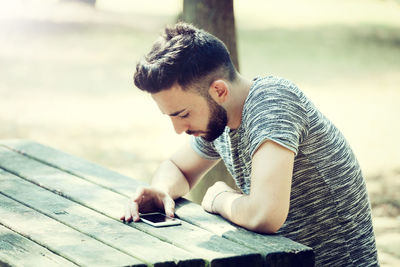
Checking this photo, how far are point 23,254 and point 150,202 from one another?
2.39 feet

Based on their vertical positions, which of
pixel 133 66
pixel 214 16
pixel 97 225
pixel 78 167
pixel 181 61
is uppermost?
pixel 181 61

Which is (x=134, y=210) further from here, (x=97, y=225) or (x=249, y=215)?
(x=249, y=215)

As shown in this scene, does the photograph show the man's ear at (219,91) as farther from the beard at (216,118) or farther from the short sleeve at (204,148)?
the short sleeve at (204,148)

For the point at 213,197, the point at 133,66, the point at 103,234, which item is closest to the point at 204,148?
the point at 213,197

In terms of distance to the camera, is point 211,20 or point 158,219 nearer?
point 158,219

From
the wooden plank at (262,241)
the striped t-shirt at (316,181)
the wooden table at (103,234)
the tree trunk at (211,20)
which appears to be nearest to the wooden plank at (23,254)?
the wooden table at (103,234)

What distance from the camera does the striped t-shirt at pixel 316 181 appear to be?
2.83m

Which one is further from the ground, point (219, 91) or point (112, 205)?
point (219, 91)

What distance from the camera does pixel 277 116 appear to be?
108 inches

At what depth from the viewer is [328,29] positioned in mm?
17188

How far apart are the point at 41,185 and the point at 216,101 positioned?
89cm

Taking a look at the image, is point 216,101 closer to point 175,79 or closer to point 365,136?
point 175,79

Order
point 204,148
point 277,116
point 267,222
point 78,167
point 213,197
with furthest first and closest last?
1. point 78,167
2. point 204,148
3. point 213,197
4. point 277,116
5. point 267,222

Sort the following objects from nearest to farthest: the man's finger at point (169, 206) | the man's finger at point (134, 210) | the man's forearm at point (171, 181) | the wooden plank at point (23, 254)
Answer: the wooden plank at point (23, 254) → the man's finger at point (134, 210) → the man's finger at point (169, 206) → the man's forearm at point (171, 181)
